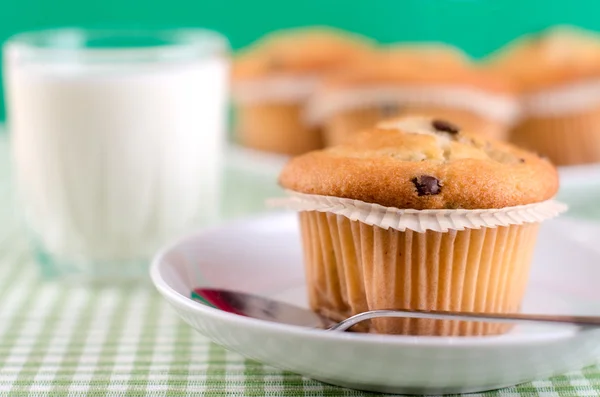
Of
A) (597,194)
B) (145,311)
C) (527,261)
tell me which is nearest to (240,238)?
(145,311)

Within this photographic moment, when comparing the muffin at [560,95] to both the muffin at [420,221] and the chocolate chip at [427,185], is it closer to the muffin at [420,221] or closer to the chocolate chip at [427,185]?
the muffin at [420,221]

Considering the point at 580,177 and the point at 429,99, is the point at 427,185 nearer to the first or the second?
the point at 580,177

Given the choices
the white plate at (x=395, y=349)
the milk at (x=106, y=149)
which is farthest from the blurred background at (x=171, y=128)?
the white plate at (x=395, y=349)

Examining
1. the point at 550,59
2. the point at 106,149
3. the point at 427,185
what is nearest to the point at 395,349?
the point at 427,185

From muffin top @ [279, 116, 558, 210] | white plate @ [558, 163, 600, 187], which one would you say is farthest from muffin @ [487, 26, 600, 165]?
muffin top @ [279, 116, 558, 210]

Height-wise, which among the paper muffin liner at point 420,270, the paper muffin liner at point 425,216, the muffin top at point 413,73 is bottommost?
the muffin top at point 413,73

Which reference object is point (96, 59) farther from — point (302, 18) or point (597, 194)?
point (302, 18)

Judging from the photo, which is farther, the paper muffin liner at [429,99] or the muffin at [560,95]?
the muffin at [560,95]

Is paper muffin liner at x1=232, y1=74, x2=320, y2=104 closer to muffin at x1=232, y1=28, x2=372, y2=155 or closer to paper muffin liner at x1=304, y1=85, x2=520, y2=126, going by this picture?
muffin at x1=232, y1=28, x2=372, y2=155
